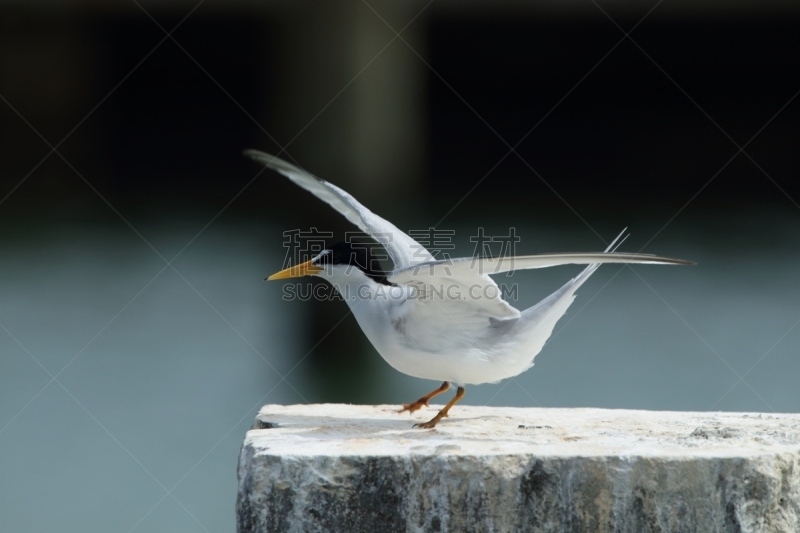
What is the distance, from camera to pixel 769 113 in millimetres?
9703

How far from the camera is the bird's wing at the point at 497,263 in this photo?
5.82 ft

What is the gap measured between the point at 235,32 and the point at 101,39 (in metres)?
1.59

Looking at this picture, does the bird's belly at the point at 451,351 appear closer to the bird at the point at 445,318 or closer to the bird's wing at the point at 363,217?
the bird at the point at 445,318

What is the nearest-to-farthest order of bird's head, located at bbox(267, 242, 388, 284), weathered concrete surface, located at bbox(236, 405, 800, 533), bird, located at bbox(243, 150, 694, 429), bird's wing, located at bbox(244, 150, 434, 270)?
weathered concrete surface, located at bbox(236, 405, 800, 533) < bird, located at bbox(243, 150, 694, 429) < bird's head, located at bbox(267, 242, 388, 284) < bird's wing, located at bbox(244, 150, 434, 270)

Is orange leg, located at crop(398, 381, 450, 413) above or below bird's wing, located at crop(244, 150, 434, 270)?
below

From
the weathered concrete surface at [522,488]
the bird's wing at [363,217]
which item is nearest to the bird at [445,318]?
the bird's wing at [363,217]

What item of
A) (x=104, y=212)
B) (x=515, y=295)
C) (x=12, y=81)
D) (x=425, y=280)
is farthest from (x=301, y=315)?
(x=12, y=81)

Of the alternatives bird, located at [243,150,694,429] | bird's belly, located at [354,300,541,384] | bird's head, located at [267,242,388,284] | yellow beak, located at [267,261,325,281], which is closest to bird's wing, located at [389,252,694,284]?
bird, located at [243,150,694,429]

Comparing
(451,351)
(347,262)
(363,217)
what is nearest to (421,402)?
(451,351)

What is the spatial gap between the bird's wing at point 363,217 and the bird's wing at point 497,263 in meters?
0.46

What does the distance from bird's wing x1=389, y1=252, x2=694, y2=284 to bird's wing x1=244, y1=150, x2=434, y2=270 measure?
1.52ft

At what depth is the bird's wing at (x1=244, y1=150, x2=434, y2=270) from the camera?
2.55m

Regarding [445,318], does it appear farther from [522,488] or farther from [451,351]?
[522,488]

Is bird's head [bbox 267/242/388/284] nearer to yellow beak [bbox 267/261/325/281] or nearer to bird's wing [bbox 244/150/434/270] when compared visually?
yellow beak [bbox 267/261/325/281]
